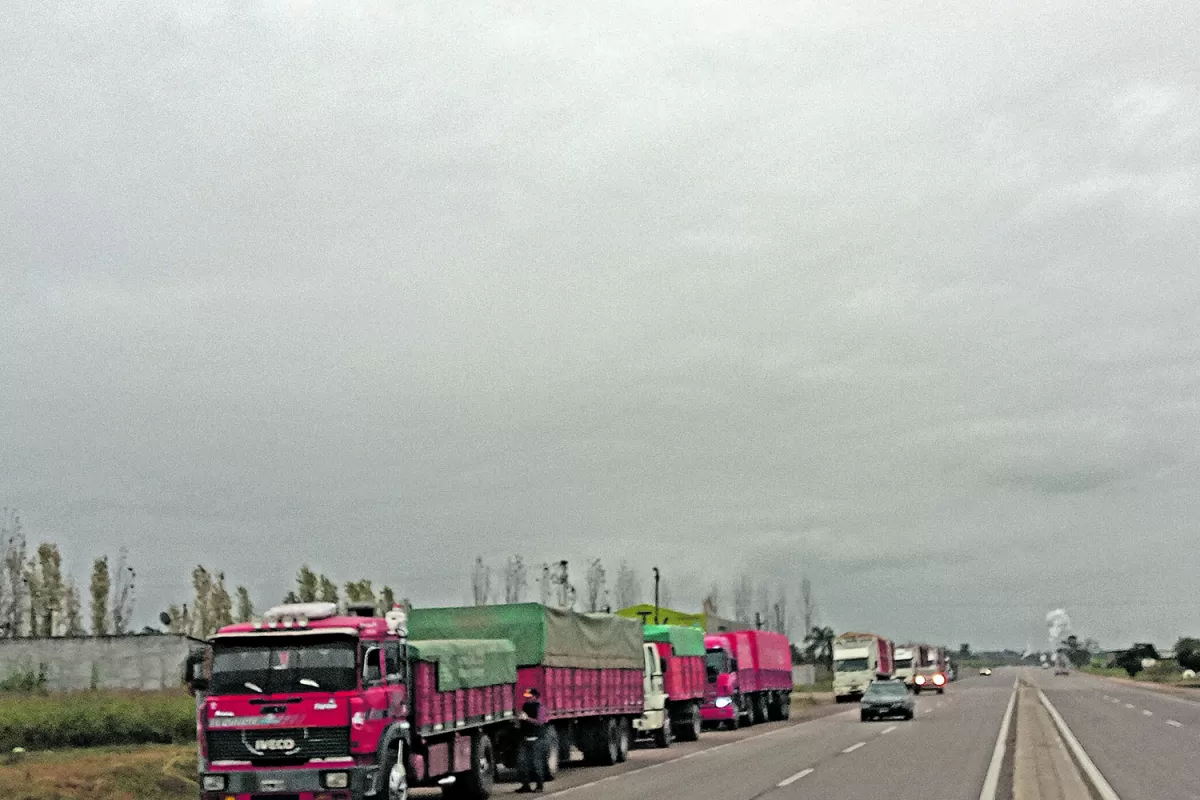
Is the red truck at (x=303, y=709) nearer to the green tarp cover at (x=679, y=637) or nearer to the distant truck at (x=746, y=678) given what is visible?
the green tarp cover at (x=679, y=637)

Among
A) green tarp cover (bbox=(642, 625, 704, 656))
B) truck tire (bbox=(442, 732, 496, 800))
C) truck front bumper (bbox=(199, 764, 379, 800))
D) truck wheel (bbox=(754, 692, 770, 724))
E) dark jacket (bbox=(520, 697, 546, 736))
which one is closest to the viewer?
truck front bumper (bbox=(199, 764, 379, 800))

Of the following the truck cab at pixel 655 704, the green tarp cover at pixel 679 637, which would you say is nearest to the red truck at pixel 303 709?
the truck cab at pixel 655 704

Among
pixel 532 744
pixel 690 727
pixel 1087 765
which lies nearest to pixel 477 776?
pixel 532 744

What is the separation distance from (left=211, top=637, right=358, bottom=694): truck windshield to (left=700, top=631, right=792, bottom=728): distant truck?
3140 cm

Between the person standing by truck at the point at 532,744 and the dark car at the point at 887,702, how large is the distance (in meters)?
Answer: 26.0

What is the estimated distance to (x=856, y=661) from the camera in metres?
76.2

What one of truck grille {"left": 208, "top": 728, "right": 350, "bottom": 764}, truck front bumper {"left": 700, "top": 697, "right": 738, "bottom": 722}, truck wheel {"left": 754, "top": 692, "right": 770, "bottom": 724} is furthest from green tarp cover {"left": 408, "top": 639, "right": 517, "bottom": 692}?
truck wheel {"left": 754, "top": 692, "right": 770, "bottom": 724}

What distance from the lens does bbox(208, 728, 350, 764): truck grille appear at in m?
18.6

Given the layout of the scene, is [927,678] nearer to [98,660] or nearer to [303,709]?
[98,660]

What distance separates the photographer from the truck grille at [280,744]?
61.1ft

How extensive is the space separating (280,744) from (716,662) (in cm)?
3390

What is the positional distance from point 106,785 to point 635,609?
79510 mm

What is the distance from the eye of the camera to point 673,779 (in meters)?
26.9

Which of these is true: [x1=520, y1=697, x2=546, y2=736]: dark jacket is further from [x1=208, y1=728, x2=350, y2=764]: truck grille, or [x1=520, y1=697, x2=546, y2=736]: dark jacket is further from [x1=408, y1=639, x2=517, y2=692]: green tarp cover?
[x1=208, y1=728, x2=350, y2=764]: truck grille
